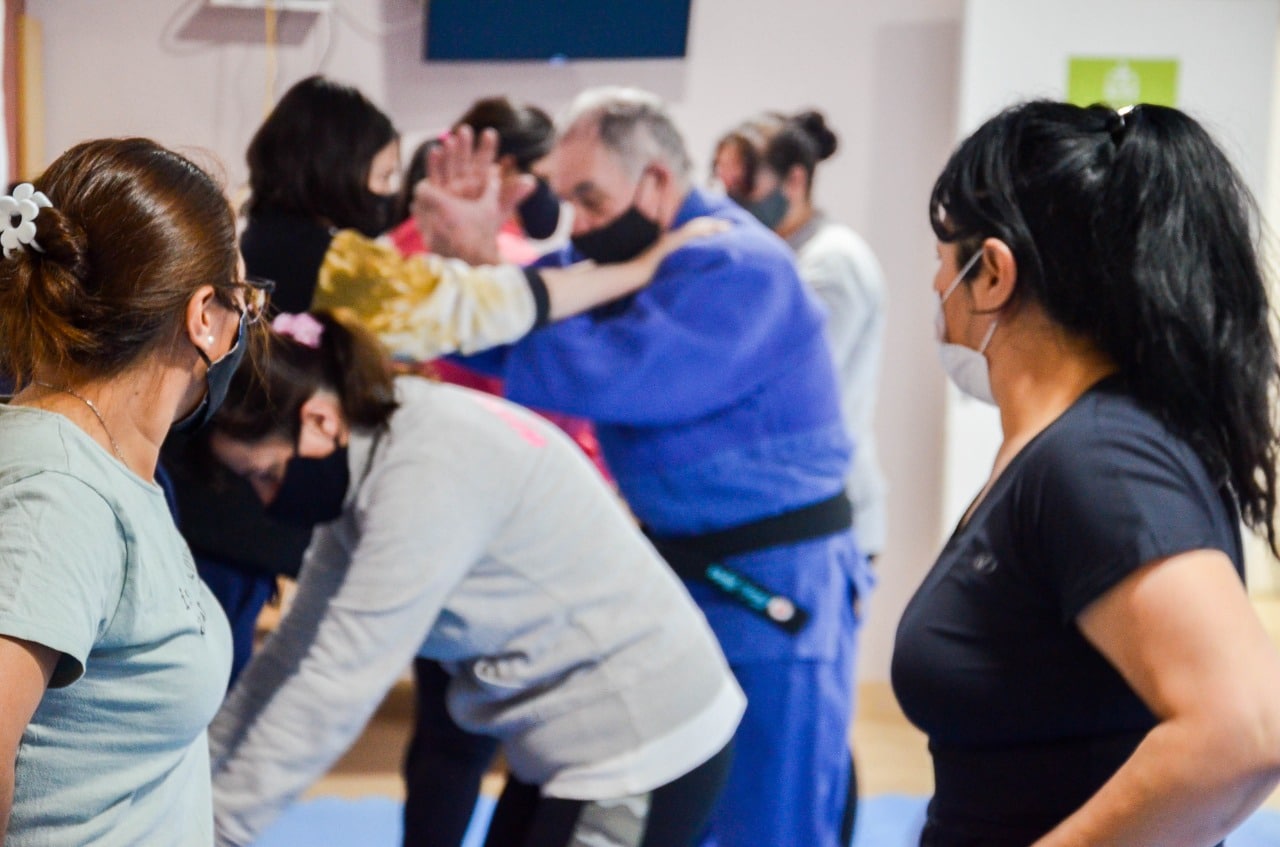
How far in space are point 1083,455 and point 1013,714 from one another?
202 mm

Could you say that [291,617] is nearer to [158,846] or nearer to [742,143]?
[158,846]

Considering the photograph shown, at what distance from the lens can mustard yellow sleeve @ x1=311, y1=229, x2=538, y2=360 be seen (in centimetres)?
186

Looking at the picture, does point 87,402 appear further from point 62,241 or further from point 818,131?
point 818,131

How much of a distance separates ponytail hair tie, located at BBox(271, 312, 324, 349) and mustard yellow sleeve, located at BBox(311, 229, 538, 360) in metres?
0.32

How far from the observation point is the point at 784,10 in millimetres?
3301

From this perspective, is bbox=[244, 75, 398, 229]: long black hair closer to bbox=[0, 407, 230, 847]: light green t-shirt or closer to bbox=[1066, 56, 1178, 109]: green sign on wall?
bbox=[0, 407, 230, 847]: light green t-shirt

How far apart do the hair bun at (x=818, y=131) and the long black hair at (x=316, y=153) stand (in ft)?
4.73


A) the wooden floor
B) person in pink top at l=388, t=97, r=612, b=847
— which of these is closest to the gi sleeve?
person in pink top at l=388, t=97, r=612, b=847

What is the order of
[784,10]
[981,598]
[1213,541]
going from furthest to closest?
[784,10] < [981,598] < [1213,541]

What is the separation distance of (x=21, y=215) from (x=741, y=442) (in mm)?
1239

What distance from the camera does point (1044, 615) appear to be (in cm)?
100

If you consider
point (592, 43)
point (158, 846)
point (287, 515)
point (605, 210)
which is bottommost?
point (158, 846)

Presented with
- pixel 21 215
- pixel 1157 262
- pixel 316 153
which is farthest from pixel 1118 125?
pixel 316 153

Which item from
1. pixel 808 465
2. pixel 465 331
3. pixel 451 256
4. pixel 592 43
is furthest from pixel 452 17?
pixel 808 465
